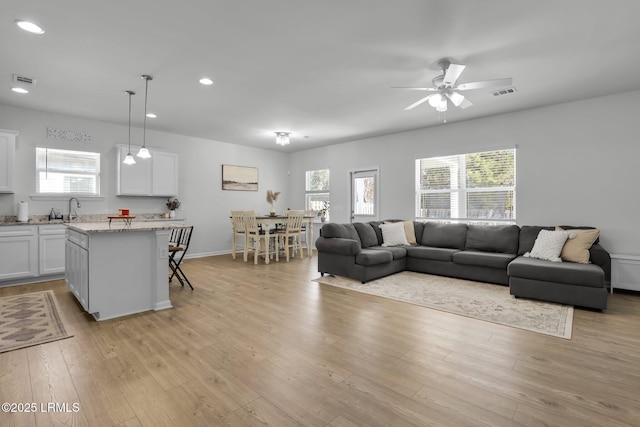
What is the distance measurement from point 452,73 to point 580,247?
9.49 ft

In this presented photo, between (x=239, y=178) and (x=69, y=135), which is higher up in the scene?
(x=69, y=135)

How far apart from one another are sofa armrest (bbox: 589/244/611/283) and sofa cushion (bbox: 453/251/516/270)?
0.90 meters

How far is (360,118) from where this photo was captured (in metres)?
5.60

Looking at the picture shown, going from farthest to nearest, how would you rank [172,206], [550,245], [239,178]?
[239,178], [172,206], [550,245]

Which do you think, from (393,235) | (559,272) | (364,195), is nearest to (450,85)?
(559,272)

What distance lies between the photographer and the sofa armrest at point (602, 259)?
13.0 ft

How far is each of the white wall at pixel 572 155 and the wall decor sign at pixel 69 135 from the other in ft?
20.8

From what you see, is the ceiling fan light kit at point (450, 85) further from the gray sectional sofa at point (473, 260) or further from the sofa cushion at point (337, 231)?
the sofa cushion at point (337, 231)

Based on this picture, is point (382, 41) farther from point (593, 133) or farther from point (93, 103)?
point (93, 103)

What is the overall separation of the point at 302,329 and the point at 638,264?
15.3ft

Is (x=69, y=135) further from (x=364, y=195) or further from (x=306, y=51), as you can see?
(x=364, y=195)

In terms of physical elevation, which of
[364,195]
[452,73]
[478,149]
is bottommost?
[364,195]

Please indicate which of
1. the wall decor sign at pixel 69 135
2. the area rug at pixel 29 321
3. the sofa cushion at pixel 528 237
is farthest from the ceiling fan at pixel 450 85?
→ the wall decor sign at pixel 69 135

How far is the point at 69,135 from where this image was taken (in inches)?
212
